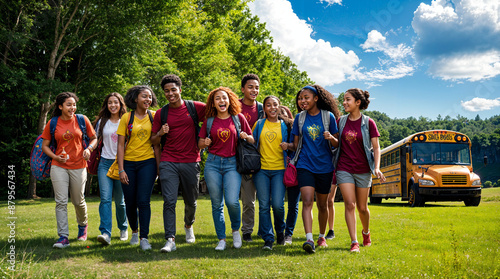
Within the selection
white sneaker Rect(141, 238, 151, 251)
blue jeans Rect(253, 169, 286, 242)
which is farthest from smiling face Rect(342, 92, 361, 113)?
white sneaker Rect(141, 238, 151, 251)

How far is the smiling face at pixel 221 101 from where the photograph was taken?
5.76 meters

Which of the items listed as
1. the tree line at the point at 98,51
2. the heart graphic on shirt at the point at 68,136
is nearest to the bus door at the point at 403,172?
the tree line at the point at 98,51

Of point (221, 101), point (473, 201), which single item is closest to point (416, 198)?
point (473, 201)

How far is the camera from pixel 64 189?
6164 mm

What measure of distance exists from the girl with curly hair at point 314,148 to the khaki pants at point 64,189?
345 centimetres

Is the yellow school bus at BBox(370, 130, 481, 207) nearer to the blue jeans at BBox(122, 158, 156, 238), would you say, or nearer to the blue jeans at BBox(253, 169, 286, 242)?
the blue jeans at BBox(253, 169, 286, 242)

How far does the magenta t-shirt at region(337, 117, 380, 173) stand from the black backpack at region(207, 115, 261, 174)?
1198mm

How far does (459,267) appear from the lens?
177 inches

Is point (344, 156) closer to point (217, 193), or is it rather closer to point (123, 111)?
point (217, 193)

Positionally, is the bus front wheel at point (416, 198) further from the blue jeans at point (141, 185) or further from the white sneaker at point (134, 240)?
the blue jeans at point (141, 185)

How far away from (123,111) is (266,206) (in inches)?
119

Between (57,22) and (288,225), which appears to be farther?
(57,22)

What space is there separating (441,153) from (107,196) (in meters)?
13.8

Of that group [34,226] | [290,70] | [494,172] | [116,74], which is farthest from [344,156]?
[494,172]
